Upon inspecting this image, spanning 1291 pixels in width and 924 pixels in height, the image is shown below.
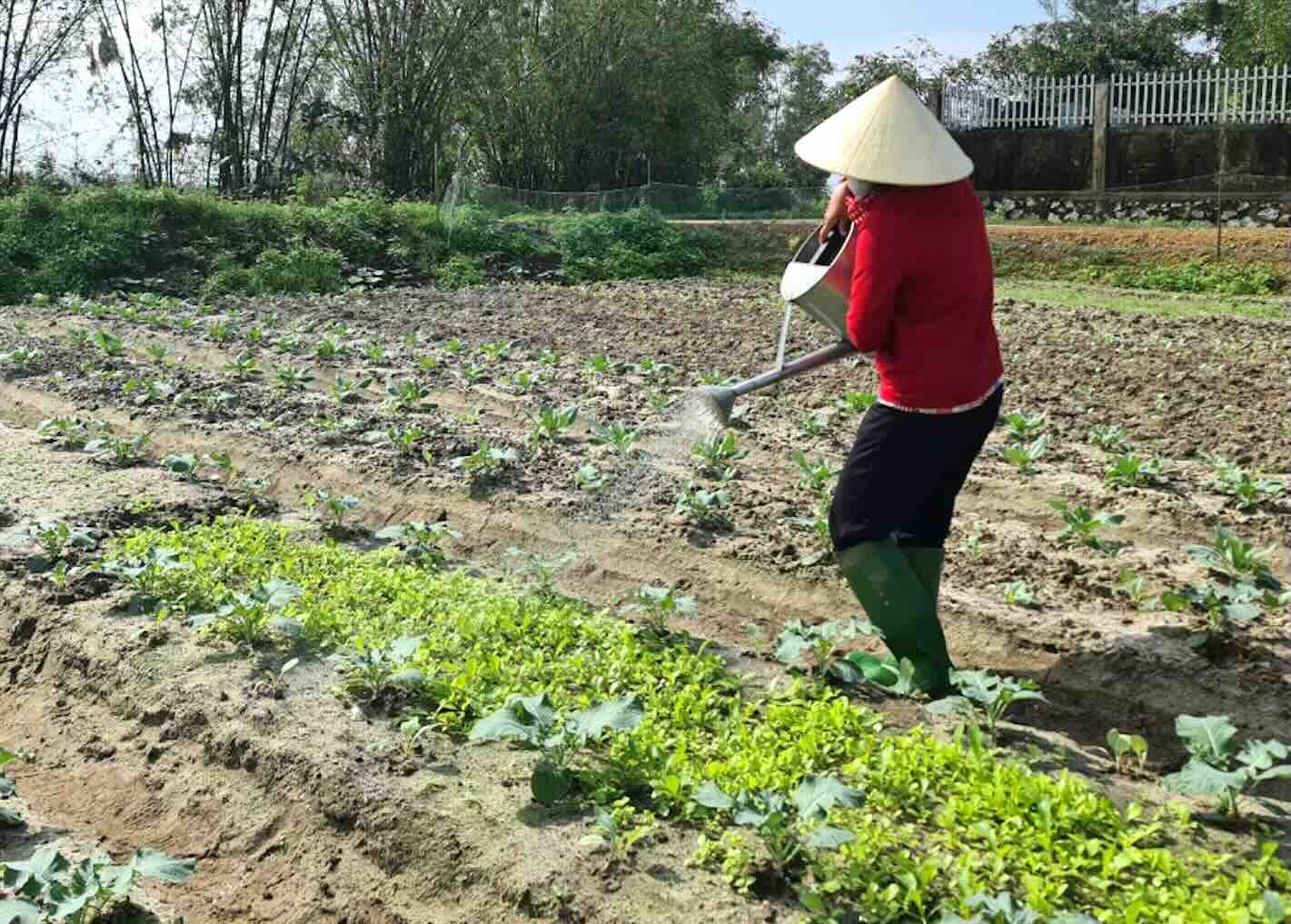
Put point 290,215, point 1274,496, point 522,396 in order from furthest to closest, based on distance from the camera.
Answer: point 290,215
point 522,396
point 1274,496

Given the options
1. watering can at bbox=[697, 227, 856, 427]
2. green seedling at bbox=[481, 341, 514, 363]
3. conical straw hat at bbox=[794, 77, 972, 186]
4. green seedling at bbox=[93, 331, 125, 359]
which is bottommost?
green seedling at bbox=[481, 341, 514, 363]

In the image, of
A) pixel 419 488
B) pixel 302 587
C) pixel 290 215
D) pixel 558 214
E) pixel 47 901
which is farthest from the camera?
pixel 558 214

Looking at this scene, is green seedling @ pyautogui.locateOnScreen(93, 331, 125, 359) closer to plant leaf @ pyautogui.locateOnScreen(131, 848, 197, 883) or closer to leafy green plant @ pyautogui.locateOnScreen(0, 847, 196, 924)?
leafy green plant @ pyautogui.locateOnScreen(0, 847, 196, 924)

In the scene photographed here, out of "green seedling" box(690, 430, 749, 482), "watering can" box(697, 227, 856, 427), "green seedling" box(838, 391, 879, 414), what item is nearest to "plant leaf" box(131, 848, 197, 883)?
"watering can" box(697, 227, 856, 427)

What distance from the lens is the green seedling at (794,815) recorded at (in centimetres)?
283

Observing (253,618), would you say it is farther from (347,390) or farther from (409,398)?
(347,390)

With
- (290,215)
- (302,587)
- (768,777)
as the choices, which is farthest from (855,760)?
(290,215)

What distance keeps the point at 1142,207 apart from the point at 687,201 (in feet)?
22.9

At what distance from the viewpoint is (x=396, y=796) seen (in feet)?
10.8

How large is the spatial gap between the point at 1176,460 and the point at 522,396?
145 inches

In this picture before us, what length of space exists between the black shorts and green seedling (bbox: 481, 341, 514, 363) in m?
5.90

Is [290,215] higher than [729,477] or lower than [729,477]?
higher

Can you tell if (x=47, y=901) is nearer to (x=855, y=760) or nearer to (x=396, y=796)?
(x=396, y=796)

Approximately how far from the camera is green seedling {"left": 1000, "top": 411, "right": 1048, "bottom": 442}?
6.60m
